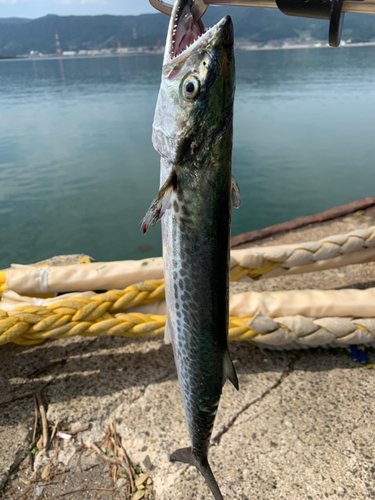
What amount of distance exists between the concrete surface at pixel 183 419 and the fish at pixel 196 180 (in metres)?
0.79

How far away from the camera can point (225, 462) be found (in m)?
1.89

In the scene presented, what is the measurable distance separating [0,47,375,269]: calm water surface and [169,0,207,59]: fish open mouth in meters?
4.93

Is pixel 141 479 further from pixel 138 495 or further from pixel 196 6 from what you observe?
pixel 196 6

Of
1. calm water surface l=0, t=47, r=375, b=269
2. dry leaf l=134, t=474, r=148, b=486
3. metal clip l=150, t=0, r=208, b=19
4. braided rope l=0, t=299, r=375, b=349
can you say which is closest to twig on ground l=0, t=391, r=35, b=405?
braided rope l=0, t=299, r=375, b=349

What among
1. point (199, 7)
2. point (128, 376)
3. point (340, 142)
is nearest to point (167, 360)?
point (128, 376)

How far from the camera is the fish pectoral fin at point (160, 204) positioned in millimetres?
1269

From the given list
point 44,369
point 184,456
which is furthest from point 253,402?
point 44,369

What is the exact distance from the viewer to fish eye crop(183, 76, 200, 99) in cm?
120

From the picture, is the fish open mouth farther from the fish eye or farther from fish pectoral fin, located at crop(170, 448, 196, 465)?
fish pectoral fin, located at crop(170, 448, 196, 465)

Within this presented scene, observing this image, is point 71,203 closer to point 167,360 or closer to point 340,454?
point 167,360

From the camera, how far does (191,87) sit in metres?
1.21

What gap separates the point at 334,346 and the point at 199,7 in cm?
218

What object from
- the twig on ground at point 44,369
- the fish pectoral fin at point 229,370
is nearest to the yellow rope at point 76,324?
the twig on ground at point 44,369

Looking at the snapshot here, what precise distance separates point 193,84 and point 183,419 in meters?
1.79
